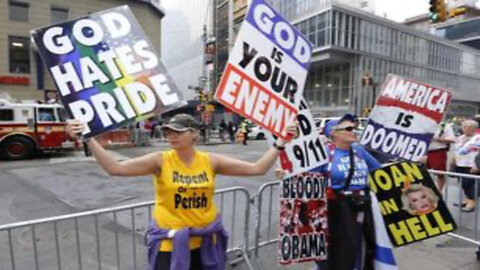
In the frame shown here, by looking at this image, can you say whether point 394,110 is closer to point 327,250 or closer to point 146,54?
point 327,250

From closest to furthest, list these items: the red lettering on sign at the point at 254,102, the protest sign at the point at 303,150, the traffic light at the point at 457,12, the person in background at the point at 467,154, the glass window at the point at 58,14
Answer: the red lettering on sign at the point at 254,102 → the protest sign at the point at 303,150 → the person in background at the point at 467,154 → the traffic light at the point at 457,12 → the glass window at the point at 58,14

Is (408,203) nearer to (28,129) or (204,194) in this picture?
(204,194)

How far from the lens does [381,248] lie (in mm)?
3250

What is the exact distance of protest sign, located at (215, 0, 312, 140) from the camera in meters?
2.50

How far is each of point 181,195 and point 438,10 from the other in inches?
618

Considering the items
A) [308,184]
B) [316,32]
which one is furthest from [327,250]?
[316,32]

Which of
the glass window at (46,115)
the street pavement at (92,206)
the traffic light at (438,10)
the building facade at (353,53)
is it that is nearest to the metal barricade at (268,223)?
the street pavement at (92,206)

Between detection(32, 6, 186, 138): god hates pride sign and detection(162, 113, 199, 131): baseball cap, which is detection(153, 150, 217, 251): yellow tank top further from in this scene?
detection(32, 6, 186, 138): god hates pride sign

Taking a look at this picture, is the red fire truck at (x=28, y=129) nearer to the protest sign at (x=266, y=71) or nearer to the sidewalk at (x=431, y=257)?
the sidewalk at (x=431, y=257)

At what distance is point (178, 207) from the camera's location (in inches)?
88.7

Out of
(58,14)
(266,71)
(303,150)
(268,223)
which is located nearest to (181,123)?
(266,71)

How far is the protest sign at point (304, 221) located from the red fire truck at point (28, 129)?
12565 mm

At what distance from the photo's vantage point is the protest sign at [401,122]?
13.0 ft

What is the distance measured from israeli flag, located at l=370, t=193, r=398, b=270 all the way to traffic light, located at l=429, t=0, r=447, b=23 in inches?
556
